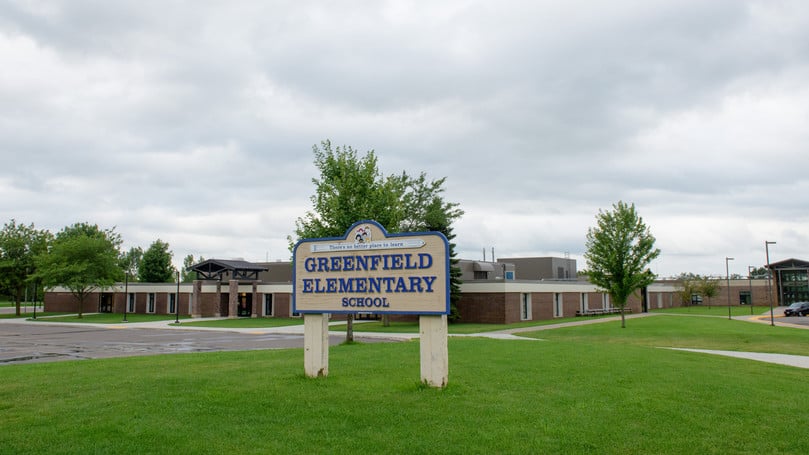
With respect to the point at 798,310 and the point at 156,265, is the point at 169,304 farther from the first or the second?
the point at 798,310

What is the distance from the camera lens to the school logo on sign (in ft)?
35.2

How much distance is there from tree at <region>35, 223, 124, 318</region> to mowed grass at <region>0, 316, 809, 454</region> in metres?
43.7

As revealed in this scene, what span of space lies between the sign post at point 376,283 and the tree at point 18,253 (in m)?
56.6

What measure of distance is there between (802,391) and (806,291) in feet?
256

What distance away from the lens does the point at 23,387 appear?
10.7 m

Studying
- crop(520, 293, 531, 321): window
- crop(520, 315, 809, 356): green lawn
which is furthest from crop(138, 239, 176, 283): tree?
crop(520, 315, 809, 356): green lawn

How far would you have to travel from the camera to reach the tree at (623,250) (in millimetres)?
32000

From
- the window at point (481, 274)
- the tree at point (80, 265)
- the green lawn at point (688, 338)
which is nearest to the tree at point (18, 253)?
the tree at point (80, 265)

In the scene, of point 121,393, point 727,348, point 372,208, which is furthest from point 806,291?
point 121,393

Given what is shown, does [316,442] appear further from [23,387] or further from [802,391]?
[802,391]

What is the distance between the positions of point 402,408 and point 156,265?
85930mm

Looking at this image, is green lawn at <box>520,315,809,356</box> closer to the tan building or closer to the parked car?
the tan building

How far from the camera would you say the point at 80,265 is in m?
53.5

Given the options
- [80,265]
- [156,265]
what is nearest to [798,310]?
[80,265]
